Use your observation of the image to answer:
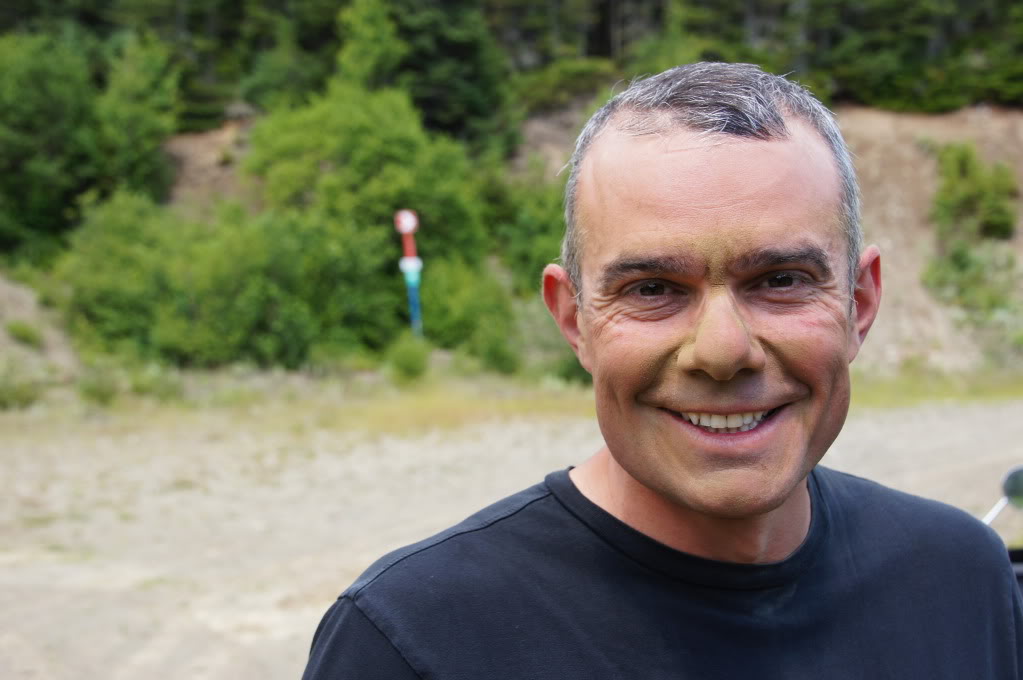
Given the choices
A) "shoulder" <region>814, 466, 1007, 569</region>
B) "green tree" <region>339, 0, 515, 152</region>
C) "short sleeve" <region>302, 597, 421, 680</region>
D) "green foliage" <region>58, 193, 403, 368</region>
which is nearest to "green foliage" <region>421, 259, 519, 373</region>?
"green foliage" <region>58, 193, 403, 368</region>

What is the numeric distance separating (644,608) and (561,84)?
48129 mm

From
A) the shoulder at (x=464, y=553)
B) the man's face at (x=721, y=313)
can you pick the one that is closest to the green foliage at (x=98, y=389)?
the shoulder at (x=464, y=553)

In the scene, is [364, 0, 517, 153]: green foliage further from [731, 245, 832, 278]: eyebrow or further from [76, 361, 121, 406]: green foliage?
[731, 245, 832, 278]: eyebrow

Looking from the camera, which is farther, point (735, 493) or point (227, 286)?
point (227, 286)

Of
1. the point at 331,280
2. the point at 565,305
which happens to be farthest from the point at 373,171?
the point at 565,305

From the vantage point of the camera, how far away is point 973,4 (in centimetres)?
5025

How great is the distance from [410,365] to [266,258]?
8.13 meters

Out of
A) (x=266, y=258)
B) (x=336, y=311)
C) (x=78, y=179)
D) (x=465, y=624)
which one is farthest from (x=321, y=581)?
(x=78, y=179)

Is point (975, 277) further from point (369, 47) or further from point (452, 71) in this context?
point (369, 47)

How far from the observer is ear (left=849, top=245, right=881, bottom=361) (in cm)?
190

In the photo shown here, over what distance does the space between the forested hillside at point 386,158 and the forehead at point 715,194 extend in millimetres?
21152

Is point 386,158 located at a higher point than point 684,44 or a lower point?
lower

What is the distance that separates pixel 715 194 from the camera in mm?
1638

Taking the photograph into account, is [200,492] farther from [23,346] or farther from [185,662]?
[23,346]
